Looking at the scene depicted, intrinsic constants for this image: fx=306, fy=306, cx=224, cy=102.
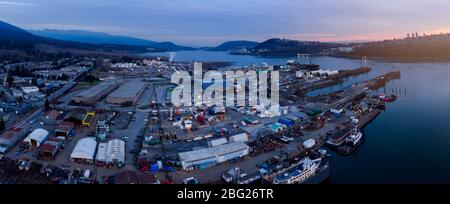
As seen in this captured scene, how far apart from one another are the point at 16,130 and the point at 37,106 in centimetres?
199

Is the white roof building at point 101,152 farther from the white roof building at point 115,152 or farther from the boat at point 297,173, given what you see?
the boat at point 297,173

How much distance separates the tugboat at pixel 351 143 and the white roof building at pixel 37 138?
409 centimetres

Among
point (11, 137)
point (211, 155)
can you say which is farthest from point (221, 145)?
point (11, 137)

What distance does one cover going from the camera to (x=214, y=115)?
5594 mm

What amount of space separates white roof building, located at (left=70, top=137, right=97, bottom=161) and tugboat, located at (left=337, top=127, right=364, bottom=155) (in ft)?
→ 10.6

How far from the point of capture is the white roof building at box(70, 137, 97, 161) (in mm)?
3619

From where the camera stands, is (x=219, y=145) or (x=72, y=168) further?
(x=219, y=145)

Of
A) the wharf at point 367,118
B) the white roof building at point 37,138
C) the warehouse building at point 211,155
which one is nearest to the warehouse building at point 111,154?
the warehouse building at point 211,155

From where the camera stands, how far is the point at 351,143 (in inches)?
171

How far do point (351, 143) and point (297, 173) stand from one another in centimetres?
151

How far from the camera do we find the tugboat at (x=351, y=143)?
4.17 meters
